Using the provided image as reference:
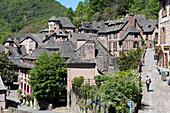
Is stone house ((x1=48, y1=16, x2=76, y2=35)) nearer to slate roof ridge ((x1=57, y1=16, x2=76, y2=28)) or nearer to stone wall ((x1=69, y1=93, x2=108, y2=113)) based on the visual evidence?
slate roof ridge ((x1=57, y1=16, x2=76, y2=28))

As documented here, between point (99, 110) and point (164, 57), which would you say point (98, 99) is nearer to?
point (99, 110)

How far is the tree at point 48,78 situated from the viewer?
38.1m

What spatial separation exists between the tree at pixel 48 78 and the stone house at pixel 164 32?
50.5 feet

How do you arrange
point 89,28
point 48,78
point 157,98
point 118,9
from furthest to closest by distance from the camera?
point 118,9, point 89,28, point 48,78, point 157,98

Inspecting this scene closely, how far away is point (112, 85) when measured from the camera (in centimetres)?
1650

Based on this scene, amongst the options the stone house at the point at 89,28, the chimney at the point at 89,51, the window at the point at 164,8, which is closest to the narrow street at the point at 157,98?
the window at the point at 164,8

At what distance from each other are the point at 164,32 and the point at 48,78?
18352mm

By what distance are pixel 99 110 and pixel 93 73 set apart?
14068mm

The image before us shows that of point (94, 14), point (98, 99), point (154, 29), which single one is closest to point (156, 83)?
point (98, 99)

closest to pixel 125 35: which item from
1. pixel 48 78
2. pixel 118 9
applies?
pixel 48 78

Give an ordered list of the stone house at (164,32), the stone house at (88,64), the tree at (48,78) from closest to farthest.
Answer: the stone house at (164,32) → the stone house at (88,64) → the tree at (48,78)

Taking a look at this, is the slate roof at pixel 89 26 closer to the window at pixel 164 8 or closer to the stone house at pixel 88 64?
the stone house at pixel 88 64

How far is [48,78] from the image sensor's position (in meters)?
38.6

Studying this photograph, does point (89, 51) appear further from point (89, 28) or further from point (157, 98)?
point (89, 28)
